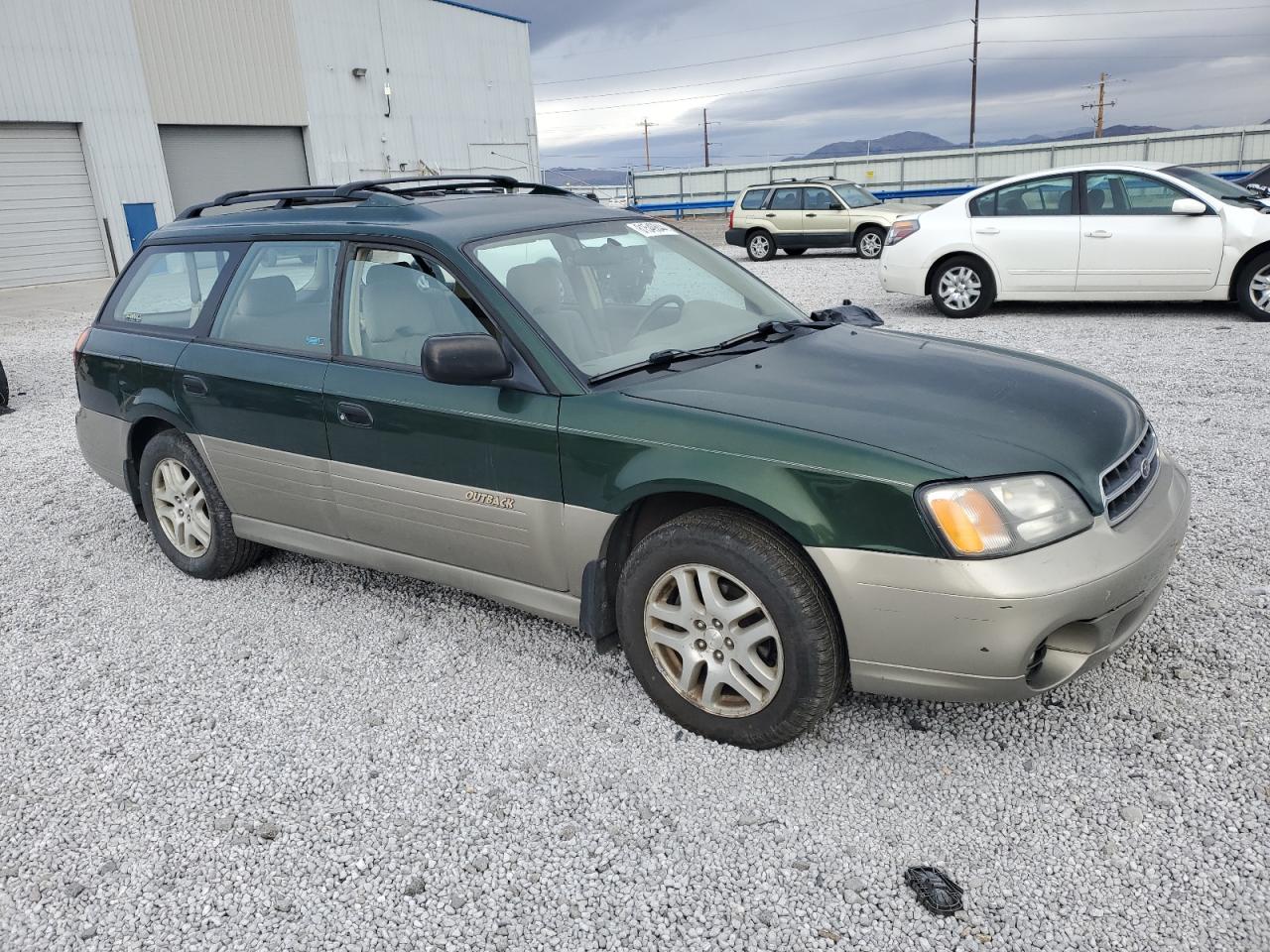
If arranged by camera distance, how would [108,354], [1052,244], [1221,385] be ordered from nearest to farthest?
[108,354]
[1221,385]
[1052,244]

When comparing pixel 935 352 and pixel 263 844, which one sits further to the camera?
pixel 935 352

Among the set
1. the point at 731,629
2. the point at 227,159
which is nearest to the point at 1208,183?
the point at 731,629

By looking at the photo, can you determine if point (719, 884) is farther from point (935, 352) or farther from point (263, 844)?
point (935, 352)

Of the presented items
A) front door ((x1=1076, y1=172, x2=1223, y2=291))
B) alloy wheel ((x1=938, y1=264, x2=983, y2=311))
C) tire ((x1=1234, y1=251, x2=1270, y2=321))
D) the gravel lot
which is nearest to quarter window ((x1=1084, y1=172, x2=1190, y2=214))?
front door ((x1=1076, y1=172, x2=1223, y2=291))

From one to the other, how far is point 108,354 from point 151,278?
412 millimetres

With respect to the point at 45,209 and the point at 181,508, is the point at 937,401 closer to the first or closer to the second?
the point at 181,508

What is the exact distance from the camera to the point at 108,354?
4.57 metres

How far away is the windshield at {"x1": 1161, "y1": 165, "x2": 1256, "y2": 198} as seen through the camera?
9.52m

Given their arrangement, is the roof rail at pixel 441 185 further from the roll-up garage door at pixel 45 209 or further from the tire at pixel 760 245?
the roll-up garage door at pixel 45 209

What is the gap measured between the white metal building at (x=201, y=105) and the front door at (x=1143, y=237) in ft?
73.8

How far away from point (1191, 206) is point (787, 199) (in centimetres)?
1114

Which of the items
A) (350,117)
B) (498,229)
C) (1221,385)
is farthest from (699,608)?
(350,117)

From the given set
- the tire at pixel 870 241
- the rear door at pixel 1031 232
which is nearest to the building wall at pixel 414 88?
the tire at pixel 870 241

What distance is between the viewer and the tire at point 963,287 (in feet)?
34.4
